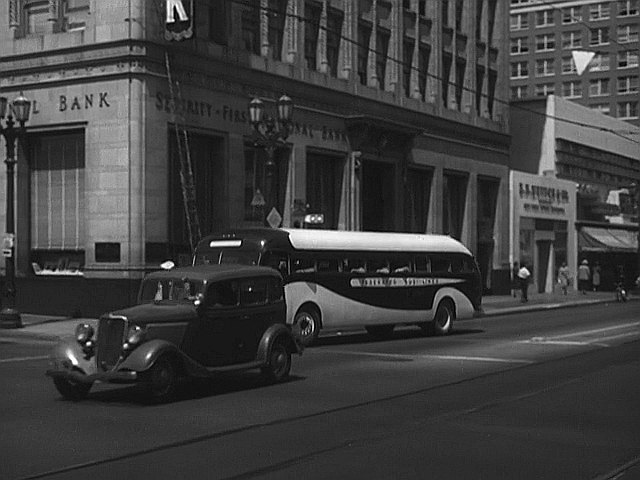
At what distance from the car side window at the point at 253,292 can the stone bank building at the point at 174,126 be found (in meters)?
15.3

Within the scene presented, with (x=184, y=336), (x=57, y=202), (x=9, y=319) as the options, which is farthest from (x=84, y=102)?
(x=184, y=336)

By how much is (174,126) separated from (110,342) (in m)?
19.1

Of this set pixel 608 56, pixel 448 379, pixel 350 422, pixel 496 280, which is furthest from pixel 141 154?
pixel 608 56

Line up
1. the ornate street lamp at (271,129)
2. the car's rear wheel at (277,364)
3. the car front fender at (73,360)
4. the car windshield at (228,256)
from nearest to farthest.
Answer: the car front fender at (73,360) < the car's rear wheel at (277,364) < the car windshield at (228,256) < the ornate street lamp at (271,129)

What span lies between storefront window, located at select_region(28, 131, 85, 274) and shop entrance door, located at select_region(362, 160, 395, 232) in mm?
14076

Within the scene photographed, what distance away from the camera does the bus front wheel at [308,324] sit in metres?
24.3

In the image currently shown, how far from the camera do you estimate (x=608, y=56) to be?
10819cm

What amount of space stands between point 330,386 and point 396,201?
28677 mm

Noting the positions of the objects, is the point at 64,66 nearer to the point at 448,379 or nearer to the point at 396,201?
the point at 396,201

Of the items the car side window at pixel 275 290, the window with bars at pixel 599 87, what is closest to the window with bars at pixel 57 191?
the car side window at pixel 275 290

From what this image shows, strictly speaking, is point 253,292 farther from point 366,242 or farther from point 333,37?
point 333,37

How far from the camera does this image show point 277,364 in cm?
1670

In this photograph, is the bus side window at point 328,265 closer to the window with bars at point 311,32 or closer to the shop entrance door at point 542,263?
the window with bars at point 311,32

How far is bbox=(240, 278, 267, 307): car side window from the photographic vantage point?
52.9 ft
